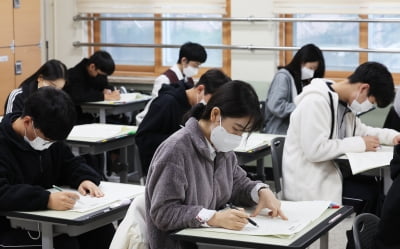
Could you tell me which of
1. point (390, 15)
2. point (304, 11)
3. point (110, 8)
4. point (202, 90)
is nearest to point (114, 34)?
point (110, 8)

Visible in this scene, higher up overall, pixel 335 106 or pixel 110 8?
pixel 110 8

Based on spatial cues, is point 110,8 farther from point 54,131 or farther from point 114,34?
point 54,131

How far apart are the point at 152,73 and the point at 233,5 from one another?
1.19 m

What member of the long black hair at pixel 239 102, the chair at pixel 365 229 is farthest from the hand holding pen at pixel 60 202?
the chair at pixel 365 229

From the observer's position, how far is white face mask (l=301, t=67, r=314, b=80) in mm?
5746

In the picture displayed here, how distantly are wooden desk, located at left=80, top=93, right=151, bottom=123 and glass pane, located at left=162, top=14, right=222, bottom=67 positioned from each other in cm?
94

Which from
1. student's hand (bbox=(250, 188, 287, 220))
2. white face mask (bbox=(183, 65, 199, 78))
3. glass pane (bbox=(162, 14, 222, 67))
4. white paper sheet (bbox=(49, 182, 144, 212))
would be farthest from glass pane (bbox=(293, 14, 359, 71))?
student's hand (bbox=(250, 188, 287, 220))

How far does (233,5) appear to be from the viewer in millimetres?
7000

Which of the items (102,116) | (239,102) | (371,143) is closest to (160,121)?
(371,143)

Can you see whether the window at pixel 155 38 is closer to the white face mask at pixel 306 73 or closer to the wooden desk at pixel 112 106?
the wooden desk at pixel 112 106

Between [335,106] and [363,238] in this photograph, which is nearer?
[363,238]

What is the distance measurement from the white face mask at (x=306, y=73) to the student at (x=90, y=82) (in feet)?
6.07

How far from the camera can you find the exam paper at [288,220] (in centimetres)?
258

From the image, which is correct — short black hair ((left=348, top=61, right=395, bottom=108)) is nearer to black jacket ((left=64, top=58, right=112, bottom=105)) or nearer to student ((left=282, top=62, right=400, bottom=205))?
student ((left=282, top=62, right=400, bottom=205))
